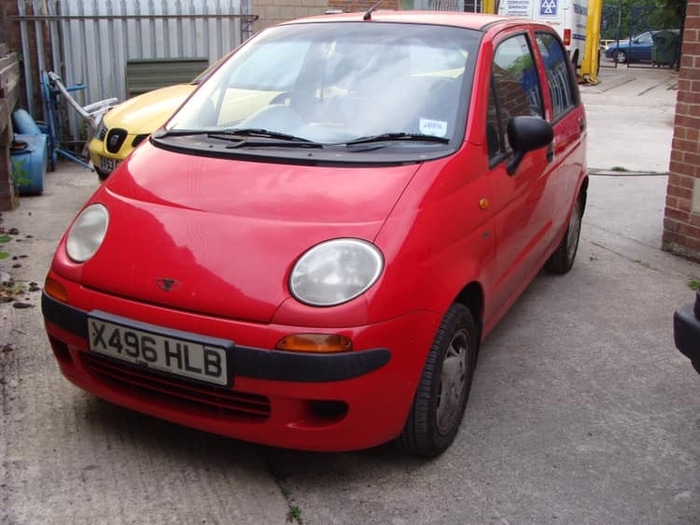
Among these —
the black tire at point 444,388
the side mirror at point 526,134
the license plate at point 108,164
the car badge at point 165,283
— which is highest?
the side mirror at point 526,134

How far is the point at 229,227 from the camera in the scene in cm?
289

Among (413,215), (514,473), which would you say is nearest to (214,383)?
(413,215)

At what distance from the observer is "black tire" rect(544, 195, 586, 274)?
538cm

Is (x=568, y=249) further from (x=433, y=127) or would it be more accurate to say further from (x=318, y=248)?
(x=318, y=248)

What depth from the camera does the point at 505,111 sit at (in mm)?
3852

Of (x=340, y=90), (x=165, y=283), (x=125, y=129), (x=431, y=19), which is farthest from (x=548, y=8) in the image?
(x=165, y=283)

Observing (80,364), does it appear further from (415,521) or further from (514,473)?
(514,473)

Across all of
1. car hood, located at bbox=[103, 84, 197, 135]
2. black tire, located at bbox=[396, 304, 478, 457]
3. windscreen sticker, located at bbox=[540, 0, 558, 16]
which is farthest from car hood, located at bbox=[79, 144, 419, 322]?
windscreen sticker, located at bbox=[540, 0, 558, 16]

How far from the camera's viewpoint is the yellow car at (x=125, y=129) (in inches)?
250

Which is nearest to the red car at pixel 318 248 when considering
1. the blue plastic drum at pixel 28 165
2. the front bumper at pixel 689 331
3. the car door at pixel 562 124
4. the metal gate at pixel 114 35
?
the car door at pixel 562 124

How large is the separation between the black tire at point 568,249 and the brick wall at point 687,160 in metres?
0.83

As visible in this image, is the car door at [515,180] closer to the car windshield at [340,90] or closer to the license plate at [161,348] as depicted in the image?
the car windshield at [340,90]

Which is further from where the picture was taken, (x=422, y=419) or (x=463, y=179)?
(x=463, y=179)

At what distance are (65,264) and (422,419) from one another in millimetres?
1449
